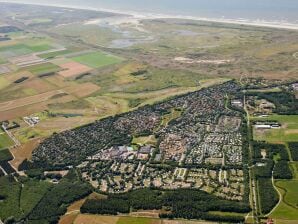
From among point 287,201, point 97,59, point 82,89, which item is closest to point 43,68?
point 97,59

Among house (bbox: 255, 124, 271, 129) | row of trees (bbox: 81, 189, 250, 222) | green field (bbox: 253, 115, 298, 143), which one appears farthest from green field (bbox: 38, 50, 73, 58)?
row of trees (bbox: 81, 189, 250, 222)

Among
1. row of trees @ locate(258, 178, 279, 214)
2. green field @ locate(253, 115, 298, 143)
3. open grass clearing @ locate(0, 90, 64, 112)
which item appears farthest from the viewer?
open grass clearing @ locate(0, 90, 64, 112)

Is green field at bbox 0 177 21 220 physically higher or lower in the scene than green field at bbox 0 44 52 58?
lower

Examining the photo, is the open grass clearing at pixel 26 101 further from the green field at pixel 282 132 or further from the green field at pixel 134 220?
the green field at pixel 134 220

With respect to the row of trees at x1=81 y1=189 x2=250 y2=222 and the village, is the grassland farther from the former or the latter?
the row of trees at x1=81 y1=189 x2=250 y2=222

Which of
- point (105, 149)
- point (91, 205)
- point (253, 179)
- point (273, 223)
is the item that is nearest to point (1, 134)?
point (105, 149)

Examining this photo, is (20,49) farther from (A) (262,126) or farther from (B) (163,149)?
(A) (262,126)

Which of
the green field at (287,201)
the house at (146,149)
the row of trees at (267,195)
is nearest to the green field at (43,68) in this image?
the house at (146,149)
